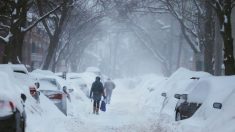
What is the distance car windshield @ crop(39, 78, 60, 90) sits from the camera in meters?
18.8

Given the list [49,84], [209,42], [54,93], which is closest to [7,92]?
[54,93]

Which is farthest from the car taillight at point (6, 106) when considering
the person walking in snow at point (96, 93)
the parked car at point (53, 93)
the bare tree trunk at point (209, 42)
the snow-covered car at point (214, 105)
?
the bare tree trunk at point (209, 42)

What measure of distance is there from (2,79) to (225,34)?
10.8 meters

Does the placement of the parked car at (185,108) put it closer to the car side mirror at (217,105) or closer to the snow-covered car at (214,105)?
the snow-covered car at (214,105)

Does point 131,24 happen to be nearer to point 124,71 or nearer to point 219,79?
point 219,79

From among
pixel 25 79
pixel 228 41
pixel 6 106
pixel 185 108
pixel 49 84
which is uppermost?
pixel 228 41

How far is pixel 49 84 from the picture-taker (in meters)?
19.2

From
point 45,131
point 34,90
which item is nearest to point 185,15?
point 34,90

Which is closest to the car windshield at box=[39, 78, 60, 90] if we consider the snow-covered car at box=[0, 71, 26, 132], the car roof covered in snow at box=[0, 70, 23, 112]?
the car roof covered in snow at box=[0, 70, 23, 112]

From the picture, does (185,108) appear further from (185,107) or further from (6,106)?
(6,106)

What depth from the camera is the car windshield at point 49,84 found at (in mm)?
18825

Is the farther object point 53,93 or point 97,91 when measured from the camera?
point 97,91

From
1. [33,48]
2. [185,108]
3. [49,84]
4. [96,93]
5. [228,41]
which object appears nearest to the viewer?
[185,108]

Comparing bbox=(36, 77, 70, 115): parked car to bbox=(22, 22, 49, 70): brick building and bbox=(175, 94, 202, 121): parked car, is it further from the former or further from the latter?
bbox=(22, 22, 49, 70): brick building
